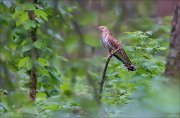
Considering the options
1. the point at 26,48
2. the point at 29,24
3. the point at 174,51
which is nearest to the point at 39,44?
the point at 26,48

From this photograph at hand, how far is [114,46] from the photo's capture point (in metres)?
4.34

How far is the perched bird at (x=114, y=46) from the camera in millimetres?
4262

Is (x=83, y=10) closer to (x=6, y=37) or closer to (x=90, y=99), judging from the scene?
(x=90, y=99)

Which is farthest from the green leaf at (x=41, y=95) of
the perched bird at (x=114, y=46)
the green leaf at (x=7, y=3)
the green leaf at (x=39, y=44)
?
the perched bird at (x=114, y=46)

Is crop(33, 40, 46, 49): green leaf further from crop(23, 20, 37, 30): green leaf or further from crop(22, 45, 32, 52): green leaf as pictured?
crop(23, 20, 37, 30): green leaf

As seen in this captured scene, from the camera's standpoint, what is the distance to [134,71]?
4570 millimetres

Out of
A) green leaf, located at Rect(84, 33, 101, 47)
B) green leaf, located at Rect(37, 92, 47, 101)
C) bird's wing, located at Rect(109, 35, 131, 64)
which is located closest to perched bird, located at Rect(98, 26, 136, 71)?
bird's wing, located at Rect(109, 35, 131, 64)

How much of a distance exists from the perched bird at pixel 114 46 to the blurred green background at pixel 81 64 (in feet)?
0.26

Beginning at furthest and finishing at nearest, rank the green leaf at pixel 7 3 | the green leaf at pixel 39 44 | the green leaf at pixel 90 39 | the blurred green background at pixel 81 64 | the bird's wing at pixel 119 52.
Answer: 1. the green leaf at pixel 7 3
2. the green leaf at pixel 39 44
3. the bird's wing at pixel 119 52
4. the green leaf at pixel 90 39
5. the blurred green background at pixel 81 64

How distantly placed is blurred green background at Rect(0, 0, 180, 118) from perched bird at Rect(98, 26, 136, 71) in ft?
0.26

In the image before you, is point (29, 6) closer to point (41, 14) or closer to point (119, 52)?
point (41, 14)

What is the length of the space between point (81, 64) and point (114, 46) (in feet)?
5.22

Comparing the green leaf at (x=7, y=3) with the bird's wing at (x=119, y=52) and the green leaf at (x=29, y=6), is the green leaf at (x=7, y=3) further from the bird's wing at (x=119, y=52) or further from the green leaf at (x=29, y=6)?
the bird's wing at (x=119, y=52)

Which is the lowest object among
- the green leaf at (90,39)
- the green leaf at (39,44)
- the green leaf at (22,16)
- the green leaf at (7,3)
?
the green leaf at (90,39)
